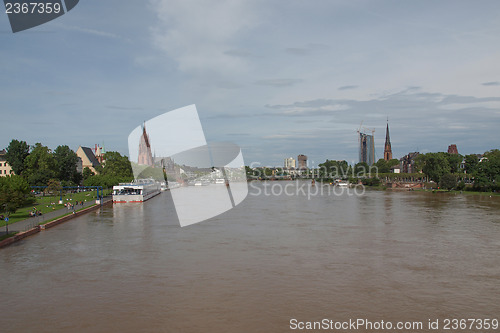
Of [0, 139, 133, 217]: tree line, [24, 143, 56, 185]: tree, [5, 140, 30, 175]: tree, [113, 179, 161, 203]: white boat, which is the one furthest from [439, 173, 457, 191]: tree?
[5, 140, 30, 175]: tree

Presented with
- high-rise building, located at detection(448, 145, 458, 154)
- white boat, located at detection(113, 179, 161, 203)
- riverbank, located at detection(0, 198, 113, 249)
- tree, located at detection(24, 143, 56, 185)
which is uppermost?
high-rise building, located at detection(448, 145, 458, 154)

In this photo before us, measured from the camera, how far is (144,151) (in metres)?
184

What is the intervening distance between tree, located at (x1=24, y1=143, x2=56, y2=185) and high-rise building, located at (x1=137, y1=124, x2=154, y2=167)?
308ft

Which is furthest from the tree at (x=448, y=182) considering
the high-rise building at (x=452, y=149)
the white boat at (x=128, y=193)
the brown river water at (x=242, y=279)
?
the high-rise building at (x=452, y=149)

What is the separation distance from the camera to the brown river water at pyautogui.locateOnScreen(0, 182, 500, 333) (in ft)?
49.6

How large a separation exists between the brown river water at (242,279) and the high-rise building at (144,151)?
487 ft

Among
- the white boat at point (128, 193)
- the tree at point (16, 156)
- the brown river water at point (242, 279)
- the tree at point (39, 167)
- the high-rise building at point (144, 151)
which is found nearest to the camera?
the brown river water at point (242, 279)

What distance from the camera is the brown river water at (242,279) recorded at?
49.6ft

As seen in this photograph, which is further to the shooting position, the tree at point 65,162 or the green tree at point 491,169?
the tree at point 65,162

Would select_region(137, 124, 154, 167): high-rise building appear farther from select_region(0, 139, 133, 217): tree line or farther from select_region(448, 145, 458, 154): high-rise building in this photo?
select_region(448, 145, 458, 154): high-rise building

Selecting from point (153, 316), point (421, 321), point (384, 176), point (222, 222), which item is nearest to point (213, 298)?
point (153, 316)

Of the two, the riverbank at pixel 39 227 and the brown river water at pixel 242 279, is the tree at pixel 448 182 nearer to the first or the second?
the brown river water at pixel 242 279

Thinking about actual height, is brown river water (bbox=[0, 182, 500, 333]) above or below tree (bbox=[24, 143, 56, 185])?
below

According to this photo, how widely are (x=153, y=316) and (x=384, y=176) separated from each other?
14246cm
